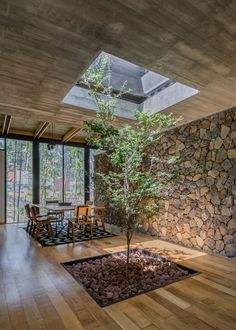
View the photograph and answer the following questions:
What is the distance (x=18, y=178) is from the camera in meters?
7.91

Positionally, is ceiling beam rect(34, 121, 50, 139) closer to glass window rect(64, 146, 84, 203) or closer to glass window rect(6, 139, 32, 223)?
glass window rect(6, 139, 32, 223)

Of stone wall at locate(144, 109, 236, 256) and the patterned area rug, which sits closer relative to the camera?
stone wall at locate(144, 109, 236, 256)

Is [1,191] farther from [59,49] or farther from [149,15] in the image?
[149,15]

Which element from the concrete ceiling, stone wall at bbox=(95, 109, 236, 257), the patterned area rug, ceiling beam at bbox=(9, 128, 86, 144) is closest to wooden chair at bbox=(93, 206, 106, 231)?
the patterned area rug

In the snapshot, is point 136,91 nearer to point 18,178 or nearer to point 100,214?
point 100,214

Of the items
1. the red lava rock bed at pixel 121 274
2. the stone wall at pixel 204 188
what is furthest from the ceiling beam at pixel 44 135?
the red lava rock bed at pixel 121 274

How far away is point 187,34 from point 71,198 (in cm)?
773

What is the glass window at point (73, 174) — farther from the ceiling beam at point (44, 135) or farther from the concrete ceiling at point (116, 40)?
the concrete ceiling at point (116, 40)

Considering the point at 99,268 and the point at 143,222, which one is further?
the point at 143,222

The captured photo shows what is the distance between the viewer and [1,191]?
296 inches

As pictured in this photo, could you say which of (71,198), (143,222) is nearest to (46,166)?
(71,198)

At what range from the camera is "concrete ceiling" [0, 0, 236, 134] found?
2.12 m

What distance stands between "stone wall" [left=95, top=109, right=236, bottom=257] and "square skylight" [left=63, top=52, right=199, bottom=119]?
760mm

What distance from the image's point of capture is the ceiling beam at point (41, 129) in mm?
6562
